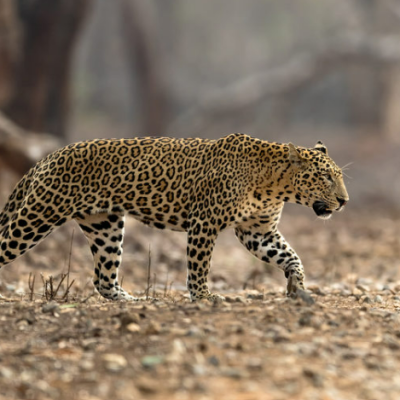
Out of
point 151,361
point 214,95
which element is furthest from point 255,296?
point 214,95

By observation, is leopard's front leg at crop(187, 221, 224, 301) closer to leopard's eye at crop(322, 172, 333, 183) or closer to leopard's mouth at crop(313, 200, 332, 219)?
leopard's mouth at crop(313, 200, 332, 219)

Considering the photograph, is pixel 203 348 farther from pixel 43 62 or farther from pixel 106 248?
pixel 43 62

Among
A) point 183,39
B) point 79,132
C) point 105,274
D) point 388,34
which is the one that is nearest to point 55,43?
point 105,274

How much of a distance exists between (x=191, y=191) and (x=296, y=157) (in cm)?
96

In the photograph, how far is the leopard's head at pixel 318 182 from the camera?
736cm

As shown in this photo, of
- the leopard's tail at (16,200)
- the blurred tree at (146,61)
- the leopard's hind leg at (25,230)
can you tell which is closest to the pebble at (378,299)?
the leopard's hind leg at (25,230)

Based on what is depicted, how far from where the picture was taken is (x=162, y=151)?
7.82 meters

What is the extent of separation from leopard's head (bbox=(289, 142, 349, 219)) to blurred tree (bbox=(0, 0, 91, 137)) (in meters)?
9.83

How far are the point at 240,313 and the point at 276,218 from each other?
5.72 feet

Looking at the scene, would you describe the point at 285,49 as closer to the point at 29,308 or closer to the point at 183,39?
the point at 183,39

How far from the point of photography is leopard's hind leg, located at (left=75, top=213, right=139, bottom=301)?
8078 millimetres

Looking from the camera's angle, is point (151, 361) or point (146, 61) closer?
point (151, 361)

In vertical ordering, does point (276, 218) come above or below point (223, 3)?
below

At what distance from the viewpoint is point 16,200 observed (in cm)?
802
